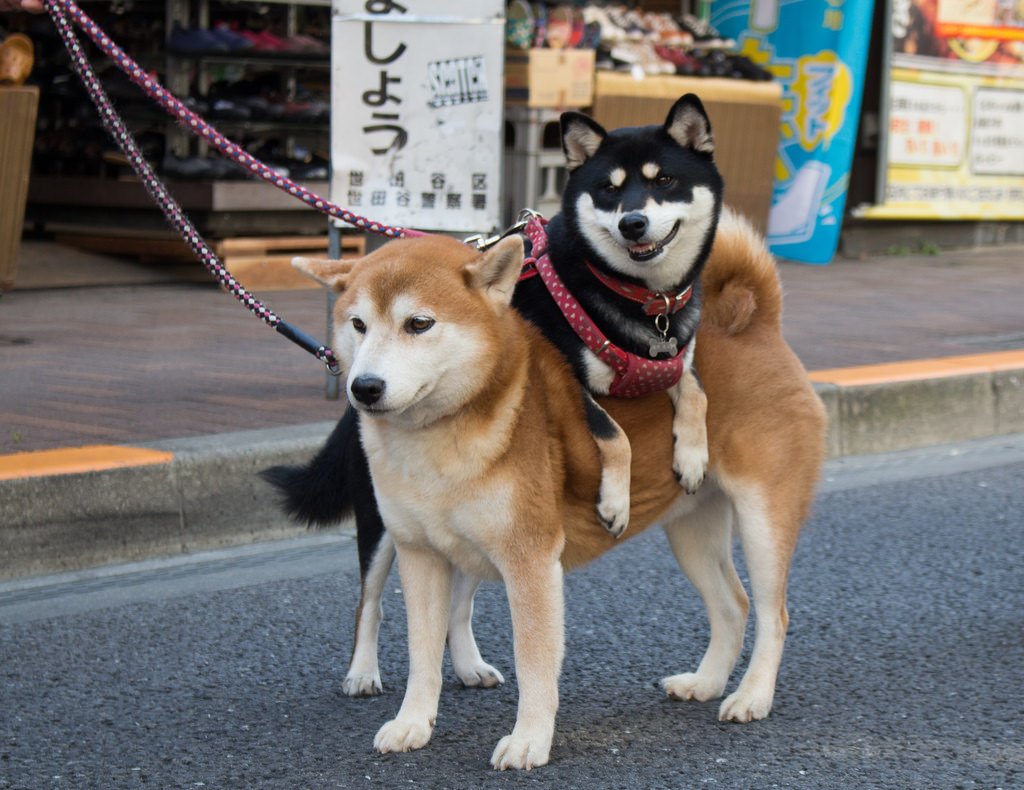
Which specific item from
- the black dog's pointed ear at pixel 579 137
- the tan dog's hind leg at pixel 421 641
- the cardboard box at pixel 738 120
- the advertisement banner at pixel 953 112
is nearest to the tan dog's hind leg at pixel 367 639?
the tan dog's hind leg at pixel 421 641

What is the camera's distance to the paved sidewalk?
16.5 feet

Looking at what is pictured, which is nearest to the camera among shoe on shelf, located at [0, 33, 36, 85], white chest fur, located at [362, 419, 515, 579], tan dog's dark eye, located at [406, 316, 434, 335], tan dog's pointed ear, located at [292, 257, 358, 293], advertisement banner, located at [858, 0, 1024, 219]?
tan dog's dark eye, located at [406, 316, 434, 335]

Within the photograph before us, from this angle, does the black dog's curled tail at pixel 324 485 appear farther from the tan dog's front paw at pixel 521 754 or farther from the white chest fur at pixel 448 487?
the tan dog's front paw at pixel 521 754

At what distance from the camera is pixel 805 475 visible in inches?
149

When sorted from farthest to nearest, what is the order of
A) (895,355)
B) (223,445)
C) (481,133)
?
(895,355)
(481,133)
(223,445)

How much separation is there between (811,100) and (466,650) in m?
9.15

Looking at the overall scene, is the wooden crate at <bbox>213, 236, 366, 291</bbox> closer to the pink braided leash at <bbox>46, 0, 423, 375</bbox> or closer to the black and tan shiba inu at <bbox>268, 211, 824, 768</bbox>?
the pink braided leash at <bbox>46, 0, 423, 375</bbox>

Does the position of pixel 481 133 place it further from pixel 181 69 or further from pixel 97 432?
pixel 181 69

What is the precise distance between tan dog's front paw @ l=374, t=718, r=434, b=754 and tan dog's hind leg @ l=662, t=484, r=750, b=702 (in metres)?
0.73

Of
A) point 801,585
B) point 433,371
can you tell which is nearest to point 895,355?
point 801,585

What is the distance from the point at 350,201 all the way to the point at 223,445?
5.25ft

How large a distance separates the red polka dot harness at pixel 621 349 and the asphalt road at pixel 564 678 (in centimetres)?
81

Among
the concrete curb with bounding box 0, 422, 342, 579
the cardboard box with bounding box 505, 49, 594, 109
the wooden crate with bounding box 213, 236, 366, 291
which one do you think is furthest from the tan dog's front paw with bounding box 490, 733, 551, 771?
the cardboard box with bounding box 505, 49, 594, 109

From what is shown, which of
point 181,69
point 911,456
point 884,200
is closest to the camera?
point 911,456
